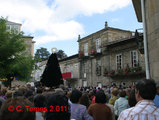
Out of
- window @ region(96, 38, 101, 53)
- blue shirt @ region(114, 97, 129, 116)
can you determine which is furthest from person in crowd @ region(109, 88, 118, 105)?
window @ region(96, 38, 101, 53)

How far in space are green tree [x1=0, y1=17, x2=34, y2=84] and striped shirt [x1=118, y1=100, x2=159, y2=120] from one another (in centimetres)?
1436

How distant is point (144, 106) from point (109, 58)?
72.6 feet

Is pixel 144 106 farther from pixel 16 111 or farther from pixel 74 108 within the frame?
pixel 74 108

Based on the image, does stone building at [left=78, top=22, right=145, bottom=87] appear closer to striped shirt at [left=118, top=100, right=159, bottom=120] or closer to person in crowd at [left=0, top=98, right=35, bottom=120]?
striped shirt at [left=118, top=100, right=159, bottom=120]

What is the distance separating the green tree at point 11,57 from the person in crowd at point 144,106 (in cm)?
1435

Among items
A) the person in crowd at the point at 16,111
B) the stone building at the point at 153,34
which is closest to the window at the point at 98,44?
the stone building at the point at 153,34

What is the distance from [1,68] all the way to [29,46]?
1761cm

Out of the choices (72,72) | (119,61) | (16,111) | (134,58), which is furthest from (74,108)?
(72,72)

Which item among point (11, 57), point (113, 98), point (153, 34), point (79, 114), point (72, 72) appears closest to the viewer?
point (79, 114)

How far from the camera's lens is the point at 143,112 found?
6.71 feet

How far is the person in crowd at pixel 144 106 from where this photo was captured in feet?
6.66

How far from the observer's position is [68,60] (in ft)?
111

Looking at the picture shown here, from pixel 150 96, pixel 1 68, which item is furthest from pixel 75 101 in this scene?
pixel 1 68

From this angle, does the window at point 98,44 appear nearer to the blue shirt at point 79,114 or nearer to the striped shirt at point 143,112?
the blue shirt at point 79,114
